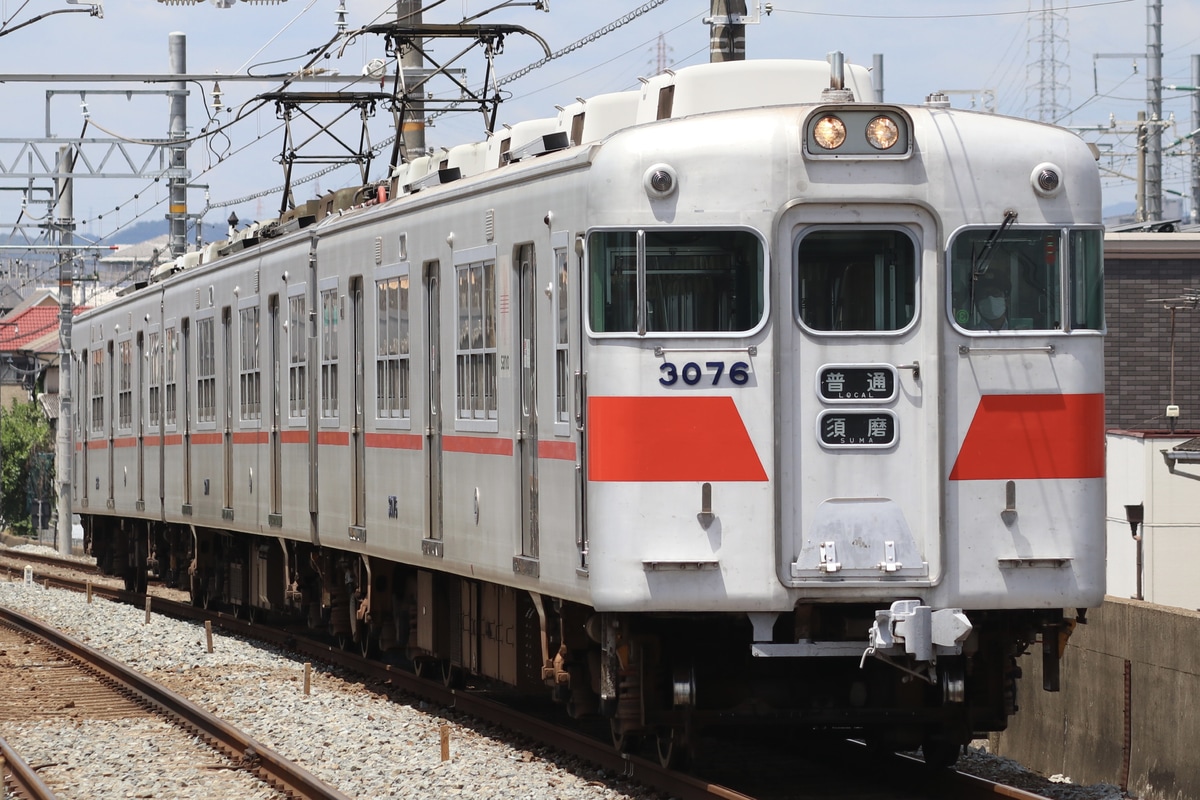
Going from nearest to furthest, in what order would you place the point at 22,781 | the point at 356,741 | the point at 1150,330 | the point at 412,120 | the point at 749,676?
the point at 749,676, the point at 22,781, the point at 356,741, the point at 412,120, the point at 1150,330

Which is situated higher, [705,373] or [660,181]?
[660,181]

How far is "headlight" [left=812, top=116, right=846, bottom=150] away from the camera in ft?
28.9

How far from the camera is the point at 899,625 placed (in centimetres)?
840

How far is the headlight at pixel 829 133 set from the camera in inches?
346

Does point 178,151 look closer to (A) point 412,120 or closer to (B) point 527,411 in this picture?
(A) point 412,120

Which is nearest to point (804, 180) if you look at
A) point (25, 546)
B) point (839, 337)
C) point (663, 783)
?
point (839, 337)

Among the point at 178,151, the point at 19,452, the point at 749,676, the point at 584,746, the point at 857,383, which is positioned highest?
the point at 178,151

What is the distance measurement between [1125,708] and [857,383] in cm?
309

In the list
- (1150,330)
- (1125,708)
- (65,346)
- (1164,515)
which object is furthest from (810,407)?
(65,346)

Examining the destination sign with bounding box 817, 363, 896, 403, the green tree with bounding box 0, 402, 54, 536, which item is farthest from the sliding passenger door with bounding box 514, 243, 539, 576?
the green tree with bounding box 0, 402, 54, 536

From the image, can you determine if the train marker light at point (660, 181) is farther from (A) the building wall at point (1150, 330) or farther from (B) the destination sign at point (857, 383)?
(A) the building wall at point (1150, 330)

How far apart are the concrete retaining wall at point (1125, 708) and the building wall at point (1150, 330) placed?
14325 mm

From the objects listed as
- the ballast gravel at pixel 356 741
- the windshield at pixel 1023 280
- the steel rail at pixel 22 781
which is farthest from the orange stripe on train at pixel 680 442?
the steel rail at pixel 22 781

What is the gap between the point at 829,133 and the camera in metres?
8.81
